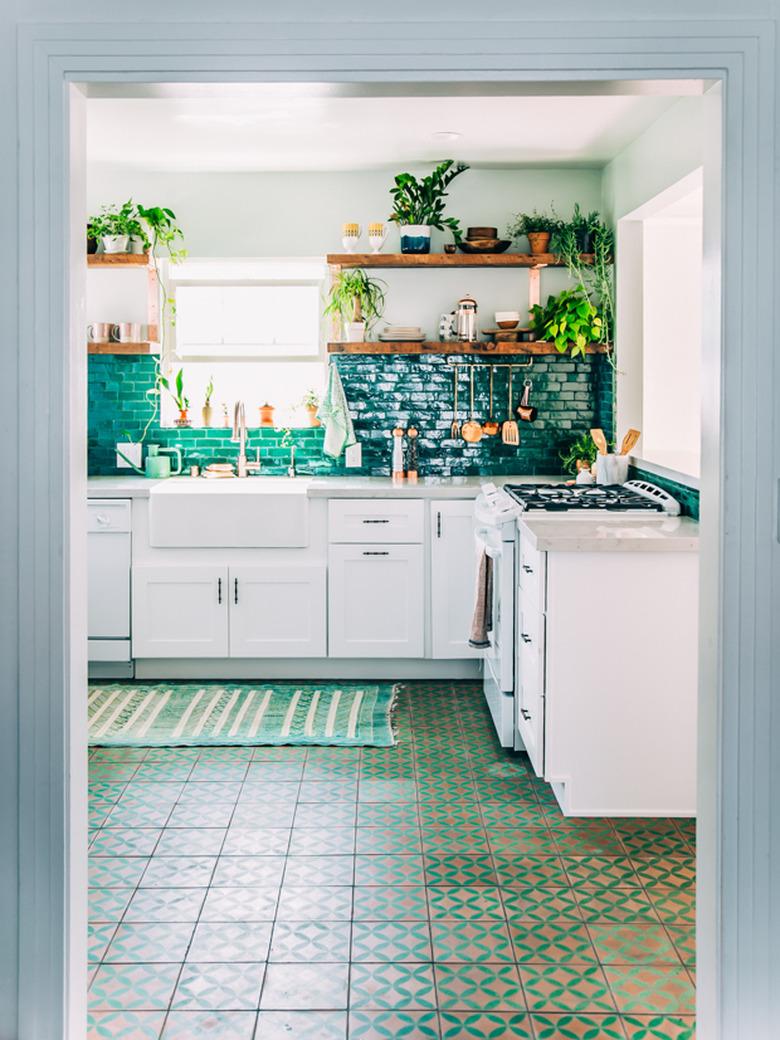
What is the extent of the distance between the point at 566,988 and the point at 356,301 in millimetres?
4067

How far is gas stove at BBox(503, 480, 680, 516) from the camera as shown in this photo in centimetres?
444

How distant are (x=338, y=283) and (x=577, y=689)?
3.03 metres

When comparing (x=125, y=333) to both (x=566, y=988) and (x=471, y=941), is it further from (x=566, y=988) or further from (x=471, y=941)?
(x=566, y=988)

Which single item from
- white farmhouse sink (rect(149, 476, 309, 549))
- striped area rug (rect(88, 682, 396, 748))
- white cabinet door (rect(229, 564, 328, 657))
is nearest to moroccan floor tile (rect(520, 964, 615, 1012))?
striped area rug (rect(88, 682, 396, 748))

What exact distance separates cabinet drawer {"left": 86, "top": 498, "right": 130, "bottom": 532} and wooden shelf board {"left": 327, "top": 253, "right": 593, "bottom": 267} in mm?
1658

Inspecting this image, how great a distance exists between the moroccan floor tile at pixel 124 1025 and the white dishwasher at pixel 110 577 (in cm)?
309

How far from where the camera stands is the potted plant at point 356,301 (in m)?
5.98

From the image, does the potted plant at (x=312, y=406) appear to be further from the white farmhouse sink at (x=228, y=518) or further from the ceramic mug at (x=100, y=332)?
the ceramic mug at (x=100, y=332)

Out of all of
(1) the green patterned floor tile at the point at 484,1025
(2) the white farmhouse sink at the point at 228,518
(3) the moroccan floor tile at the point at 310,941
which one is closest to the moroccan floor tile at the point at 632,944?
(1) the green patterned floor tile at the point at 484,1025

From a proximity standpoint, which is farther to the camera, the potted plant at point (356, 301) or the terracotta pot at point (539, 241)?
the potted plant at point (356, 301)

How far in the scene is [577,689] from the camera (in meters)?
3.82

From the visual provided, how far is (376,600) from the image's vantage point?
556 cm
